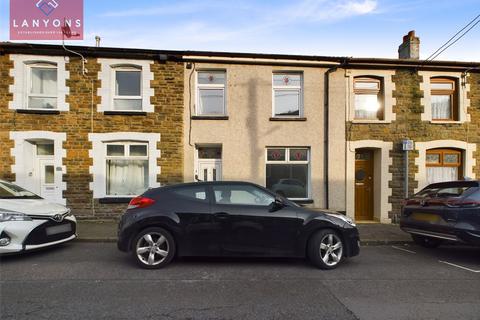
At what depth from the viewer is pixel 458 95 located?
1013 centimetres

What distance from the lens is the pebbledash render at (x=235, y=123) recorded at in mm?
9086

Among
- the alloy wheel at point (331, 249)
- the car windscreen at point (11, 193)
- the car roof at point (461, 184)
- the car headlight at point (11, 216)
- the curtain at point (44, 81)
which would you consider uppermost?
the curtain at point (44, 81)

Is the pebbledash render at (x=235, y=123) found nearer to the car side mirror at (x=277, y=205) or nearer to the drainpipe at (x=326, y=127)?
the drainpipe at (x=326, y=127)

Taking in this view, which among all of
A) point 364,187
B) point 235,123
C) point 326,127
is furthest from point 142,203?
→ point 364,187

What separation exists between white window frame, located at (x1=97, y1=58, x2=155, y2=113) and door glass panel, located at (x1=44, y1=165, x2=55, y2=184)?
2.45 meters

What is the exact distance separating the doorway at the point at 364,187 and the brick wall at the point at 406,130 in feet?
2.02

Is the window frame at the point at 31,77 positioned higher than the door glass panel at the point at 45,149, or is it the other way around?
the window frame at the point at 31,77

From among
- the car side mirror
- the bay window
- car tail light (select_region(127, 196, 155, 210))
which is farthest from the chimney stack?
car tail light (select_region(127, 196, 155, 210))

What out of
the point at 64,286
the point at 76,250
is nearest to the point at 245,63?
the point at 76,250

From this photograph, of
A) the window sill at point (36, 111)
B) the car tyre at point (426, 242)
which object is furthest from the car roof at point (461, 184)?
the window sill at point (36, 111)

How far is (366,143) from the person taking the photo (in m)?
9.78

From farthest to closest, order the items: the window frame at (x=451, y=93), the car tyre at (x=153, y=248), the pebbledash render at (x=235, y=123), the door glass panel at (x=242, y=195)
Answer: the window frame at (x=451, y=93)
the pebbledash render at (x=235, y=123)
the door glass panel at (x=242, y=195)
the car tyre at (x=153, y=248)

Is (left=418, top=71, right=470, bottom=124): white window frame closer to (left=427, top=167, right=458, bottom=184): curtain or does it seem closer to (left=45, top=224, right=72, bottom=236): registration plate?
(left=427, top=167, right=458, bottom=184): curtain

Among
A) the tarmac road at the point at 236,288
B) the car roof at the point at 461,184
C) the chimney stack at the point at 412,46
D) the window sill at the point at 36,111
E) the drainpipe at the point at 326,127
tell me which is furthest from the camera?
the chimney stack at the point at 412,46
